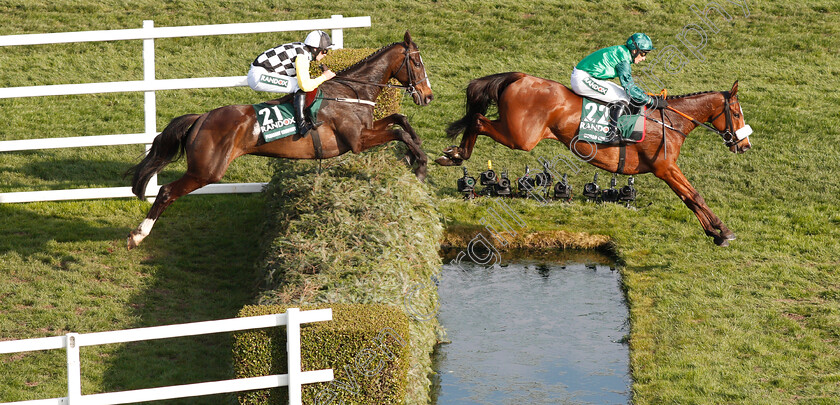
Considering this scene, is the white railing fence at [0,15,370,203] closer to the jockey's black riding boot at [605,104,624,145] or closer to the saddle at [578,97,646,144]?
the saddle at [578,97,646,144]

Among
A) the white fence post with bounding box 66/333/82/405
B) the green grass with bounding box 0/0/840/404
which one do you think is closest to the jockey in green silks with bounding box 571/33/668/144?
the green grass with bounding box 0/0/840/404

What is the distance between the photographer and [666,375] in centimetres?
952

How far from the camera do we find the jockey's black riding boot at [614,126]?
1029 cm

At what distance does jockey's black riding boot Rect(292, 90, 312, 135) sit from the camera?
32.2ft

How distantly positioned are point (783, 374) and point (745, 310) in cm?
150

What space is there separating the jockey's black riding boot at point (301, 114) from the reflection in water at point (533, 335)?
2.64m

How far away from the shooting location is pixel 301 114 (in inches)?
386

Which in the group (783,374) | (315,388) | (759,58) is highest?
(759,58)

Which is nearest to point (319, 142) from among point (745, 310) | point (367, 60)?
point (367, 60)

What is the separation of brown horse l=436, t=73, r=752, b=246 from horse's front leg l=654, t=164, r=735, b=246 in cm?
1

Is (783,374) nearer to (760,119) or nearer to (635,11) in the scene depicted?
(760,119)

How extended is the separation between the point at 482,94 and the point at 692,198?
266 centimetres

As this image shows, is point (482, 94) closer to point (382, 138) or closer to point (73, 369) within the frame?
point (382, 138)

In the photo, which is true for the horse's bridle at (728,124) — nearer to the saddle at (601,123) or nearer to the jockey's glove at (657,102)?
Result: the jockey's glove at (657,102)
